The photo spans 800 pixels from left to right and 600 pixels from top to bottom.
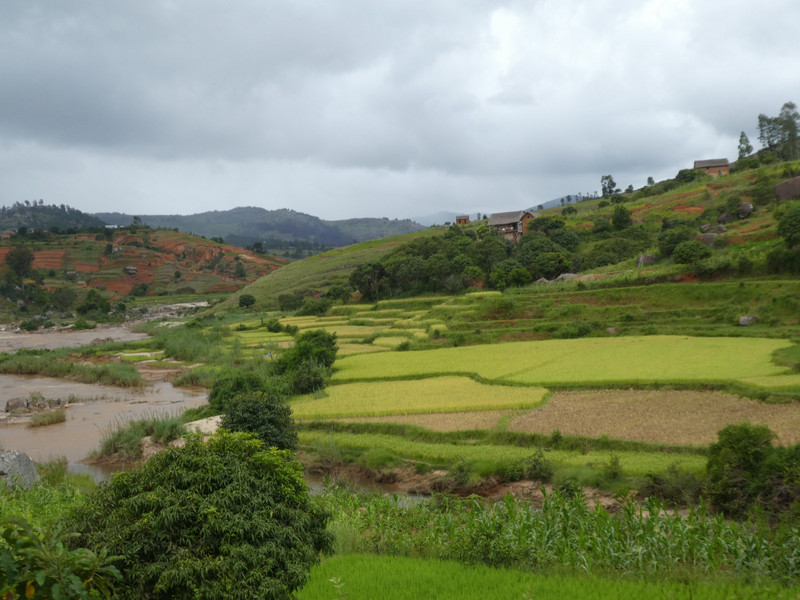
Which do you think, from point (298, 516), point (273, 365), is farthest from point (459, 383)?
point (298, 516)

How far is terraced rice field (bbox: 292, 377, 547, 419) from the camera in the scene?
17.9 metres

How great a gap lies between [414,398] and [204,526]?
14.9m

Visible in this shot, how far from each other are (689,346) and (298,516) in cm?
2336

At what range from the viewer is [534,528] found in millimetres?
7539

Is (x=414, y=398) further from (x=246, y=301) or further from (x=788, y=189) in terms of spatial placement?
(x=246, y=301)

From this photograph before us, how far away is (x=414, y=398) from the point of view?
19250mm

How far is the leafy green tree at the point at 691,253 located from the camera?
35.1 metres

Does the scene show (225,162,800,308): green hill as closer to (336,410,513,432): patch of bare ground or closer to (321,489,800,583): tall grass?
(336,410,513,432): patch of bare ground

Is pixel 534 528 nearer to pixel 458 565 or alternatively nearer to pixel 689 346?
pixel 458 565

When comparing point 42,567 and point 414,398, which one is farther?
point 414,398

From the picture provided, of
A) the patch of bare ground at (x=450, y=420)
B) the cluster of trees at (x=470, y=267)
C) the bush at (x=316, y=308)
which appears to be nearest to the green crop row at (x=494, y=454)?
the patch of bare ground at (x=450, y=420)

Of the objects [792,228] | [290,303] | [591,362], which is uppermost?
[792,228]

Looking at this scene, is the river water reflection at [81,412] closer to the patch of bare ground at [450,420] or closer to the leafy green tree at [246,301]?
the patch of bare ground at [450,420]

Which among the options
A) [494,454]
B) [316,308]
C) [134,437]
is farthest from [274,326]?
[494,454]
